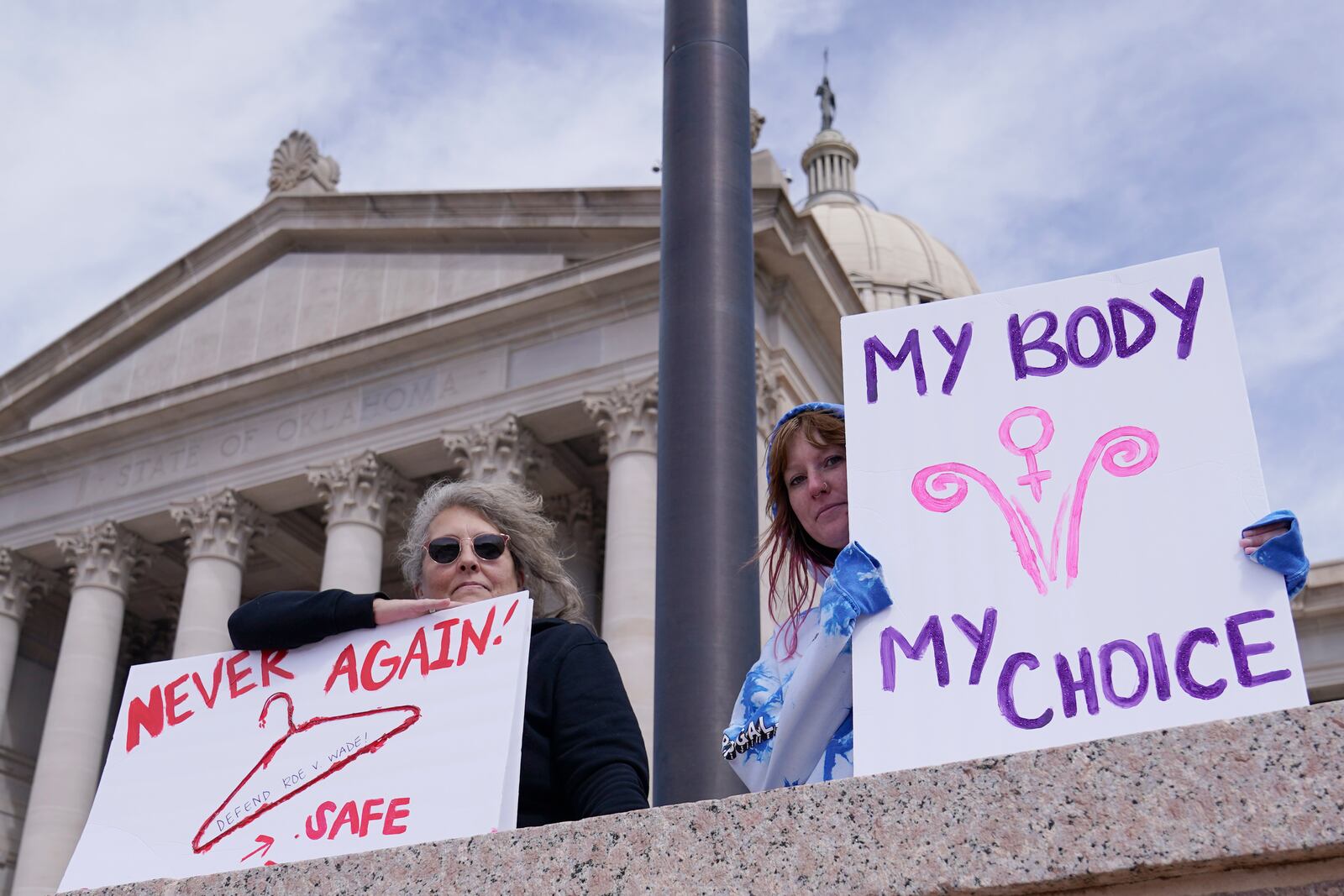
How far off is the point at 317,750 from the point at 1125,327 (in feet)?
7.25

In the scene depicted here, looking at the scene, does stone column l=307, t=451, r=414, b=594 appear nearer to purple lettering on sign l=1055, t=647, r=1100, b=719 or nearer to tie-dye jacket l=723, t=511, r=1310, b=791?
tie-dye jacket l=723, t=511, r=1310, b=791

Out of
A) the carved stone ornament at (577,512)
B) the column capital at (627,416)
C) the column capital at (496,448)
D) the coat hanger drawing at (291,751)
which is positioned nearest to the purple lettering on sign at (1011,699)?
the coat hanger drawing at (291,751)

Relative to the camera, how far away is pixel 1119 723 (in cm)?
293

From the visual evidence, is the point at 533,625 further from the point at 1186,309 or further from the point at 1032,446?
the point at 1186,309

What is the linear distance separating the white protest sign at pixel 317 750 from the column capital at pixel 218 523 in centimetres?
2619

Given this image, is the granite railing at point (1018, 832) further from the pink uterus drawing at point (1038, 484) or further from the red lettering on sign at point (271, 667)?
the red lettering on sign at point (271, 667)

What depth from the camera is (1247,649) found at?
9.54ft

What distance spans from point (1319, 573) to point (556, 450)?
2098 cm

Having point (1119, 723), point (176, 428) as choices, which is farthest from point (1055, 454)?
point (176, 428)

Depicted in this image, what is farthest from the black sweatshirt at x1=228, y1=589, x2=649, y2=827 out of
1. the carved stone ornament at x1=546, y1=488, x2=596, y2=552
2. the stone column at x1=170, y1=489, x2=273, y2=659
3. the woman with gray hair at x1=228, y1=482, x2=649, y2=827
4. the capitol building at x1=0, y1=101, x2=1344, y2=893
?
the stone column at x1=170, y1=489, x2=273, y2=659

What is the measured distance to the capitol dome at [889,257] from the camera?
6525cm

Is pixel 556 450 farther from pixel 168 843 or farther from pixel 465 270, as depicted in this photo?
pixel 168 843

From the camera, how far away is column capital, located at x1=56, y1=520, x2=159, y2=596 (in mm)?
31062

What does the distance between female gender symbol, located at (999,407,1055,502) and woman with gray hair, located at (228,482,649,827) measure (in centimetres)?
126
